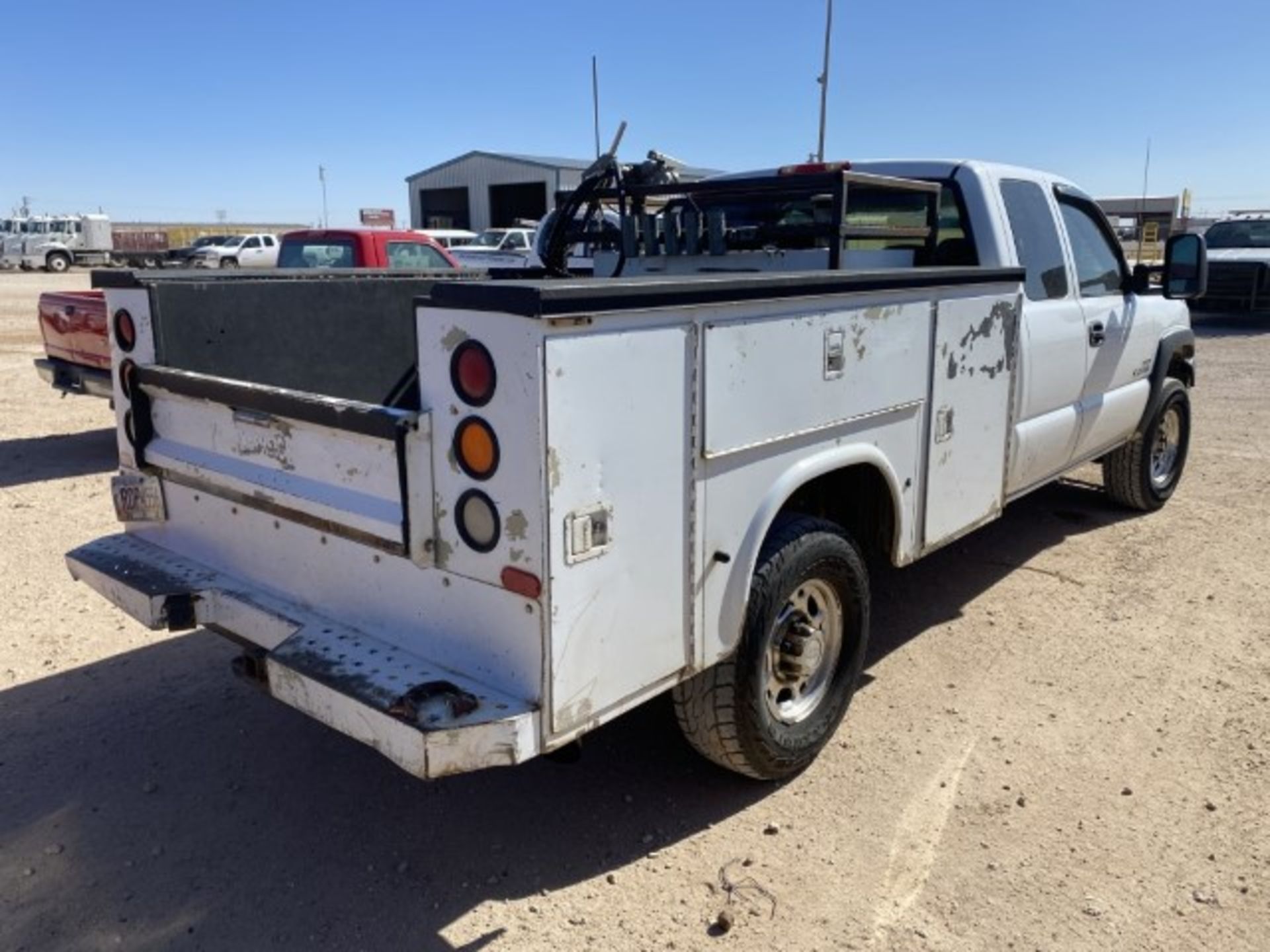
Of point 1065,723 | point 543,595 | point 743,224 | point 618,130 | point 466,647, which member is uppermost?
point 618,130

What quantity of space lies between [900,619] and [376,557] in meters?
2.93

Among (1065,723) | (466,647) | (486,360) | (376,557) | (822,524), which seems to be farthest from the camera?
(1065,723)

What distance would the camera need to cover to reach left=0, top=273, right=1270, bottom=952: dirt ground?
2.79 m

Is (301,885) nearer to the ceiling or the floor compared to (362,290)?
nearer to the floor

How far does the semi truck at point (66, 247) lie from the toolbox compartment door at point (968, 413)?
4545cm

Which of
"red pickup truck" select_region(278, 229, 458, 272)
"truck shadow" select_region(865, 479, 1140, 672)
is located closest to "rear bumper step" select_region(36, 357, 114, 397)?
"red pickup truck" select_region(278, 229, 458, 272)

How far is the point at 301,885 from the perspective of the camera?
2.94 metres

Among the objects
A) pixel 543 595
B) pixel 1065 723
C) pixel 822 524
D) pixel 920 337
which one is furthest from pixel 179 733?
pixel 1065 723

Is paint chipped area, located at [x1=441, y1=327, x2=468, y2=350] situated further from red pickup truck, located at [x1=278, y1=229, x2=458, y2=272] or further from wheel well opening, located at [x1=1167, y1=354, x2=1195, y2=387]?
red pickup truck, located at [x1=278, y1=229, x2=458, y2=272]

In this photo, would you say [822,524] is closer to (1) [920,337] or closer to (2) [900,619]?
(1) [920,337]

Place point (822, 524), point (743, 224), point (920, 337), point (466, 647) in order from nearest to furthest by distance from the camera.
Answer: point (466, 647) → point (822, 524) → point (920, 337) → point (743, 224)

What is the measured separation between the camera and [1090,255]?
545cm

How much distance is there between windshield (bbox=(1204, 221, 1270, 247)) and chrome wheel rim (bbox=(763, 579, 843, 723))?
63.3 ft

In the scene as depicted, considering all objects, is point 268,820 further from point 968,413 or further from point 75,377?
point 75,377
